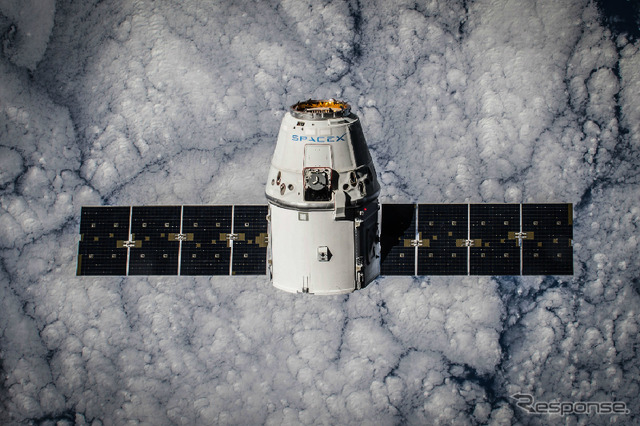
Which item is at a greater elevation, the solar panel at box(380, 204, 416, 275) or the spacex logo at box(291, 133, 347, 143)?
the spacex logo at box(291, 133, 347, 143)

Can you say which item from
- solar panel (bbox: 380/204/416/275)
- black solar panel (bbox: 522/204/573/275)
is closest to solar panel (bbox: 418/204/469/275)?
solar panel (bbox: 380/204/416/275)

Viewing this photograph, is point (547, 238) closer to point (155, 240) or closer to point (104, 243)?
point (155, 240)

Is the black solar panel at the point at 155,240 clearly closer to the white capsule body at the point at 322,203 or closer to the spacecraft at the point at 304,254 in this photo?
the spacecraft at the point at 304,254

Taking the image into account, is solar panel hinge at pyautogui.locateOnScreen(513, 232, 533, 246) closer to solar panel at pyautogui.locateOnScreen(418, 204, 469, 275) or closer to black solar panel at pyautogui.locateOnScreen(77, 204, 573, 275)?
black solar panel at pyautogui.locateOnScreen(77, 204, 573, 275)

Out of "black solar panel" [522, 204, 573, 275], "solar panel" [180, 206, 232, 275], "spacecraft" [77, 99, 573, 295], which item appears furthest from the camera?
"solar panel" [180, 206, 232, 275]

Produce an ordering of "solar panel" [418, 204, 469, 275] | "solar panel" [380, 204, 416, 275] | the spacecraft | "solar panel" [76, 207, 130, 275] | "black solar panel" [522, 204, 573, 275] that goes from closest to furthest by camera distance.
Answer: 1. the spacecraft
2. "solar panel" [380, 204, 416, 275]
3. "solar panel" [418, 204, 469, 275]
4. "black solar panel" [522, 204, 573, 275]
5. "solar panel" [76, 207, 130, 275]

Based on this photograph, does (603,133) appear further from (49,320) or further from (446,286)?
(49,320)

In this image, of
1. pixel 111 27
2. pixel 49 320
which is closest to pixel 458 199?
pixel 111 27
